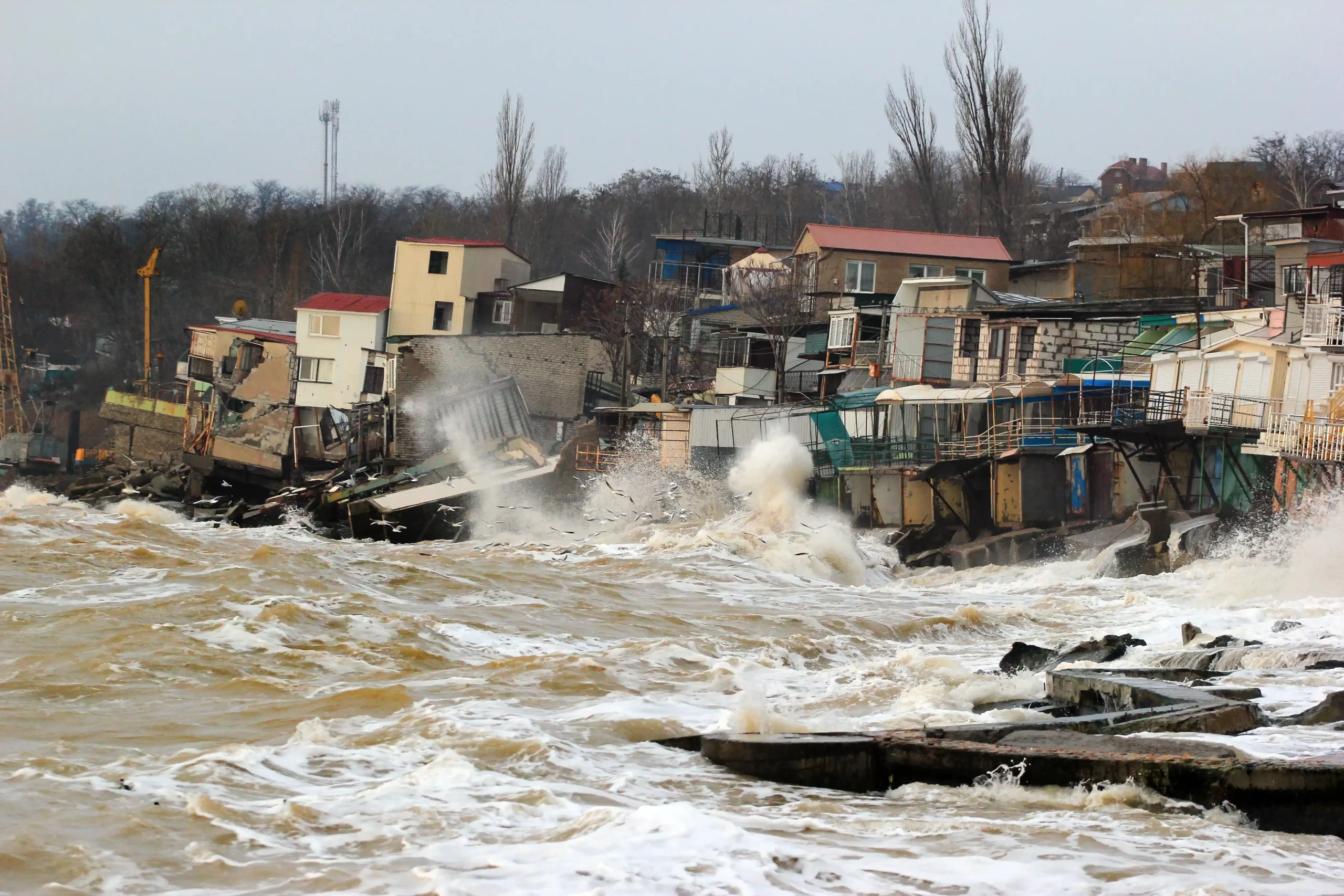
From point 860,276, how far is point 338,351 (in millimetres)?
22572

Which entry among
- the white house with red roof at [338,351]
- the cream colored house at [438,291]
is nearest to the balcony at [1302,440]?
the cream colored house at [438,291]

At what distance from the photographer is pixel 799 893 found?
7812 mm

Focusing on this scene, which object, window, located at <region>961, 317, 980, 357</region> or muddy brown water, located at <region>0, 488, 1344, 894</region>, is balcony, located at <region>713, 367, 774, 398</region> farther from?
muddy brown water, located at <region>0, 488, 1344, 894</region>

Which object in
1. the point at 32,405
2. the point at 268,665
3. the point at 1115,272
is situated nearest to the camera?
the point at 268,665

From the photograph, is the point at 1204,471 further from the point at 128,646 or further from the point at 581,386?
the point at 581,386

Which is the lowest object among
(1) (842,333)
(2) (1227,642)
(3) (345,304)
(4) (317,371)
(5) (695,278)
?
(2) (1227,642)

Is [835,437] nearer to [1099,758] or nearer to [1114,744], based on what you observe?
[1114,744]

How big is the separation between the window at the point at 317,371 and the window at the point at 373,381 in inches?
61.4

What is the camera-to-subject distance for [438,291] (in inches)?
2416

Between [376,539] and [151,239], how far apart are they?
57.5 metres

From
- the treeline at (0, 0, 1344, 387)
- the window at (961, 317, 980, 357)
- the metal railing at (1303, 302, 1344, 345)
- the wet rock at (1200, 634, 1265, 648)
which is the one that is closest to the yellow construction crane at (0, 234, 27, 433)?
the treeline at (0, 0, 1344, 387)

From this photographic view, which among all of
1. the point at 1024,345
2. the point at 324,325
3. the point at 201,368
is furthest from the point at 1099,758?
the point at 201,368

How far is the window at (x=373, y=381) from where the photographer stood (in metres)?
58.5

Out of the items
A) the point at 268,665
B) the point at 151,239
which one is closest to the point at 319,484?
the point at 268,665
